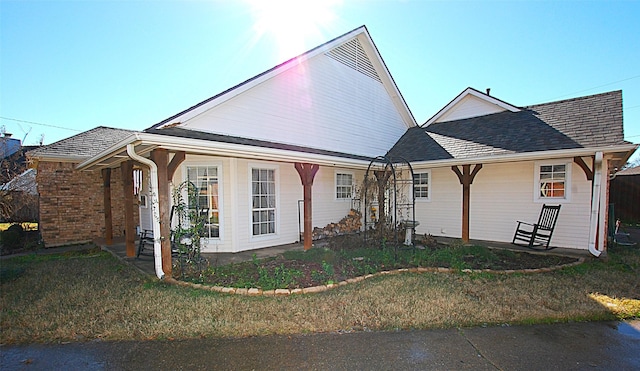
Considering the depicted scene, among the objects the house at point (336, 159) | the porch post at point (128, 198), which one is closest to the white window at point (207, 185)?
the house at point (336, 159)

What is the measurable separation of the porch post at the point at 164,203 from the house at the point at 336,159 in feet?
0.06

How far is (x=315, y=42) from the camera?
1038 centimetres

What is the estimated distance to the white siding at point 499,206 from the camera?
25.8 ft

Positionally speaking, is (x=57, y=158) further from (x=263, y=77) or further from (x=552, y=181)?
(x=552, y=181)

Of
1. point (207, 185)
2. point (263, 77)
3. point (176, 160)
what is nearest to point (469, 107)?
point (263, 77)

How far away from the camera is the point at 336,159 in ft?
26.3

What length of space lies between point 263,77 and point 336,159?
10.3ft

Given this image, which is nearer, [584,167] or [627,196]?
[584,167]

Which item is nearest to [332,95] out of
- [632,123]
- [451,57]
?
[451,57]

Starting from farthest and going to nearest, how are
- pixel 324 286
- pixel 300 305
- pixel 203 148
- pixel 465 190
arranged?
pixel 465 190 → pixel 203 148 → pixel 324 286 → pixel 300 305

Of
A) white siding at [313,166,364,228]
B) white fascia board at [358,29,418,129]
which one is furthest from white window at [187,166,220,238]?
white fascia board at [358,29,418,129]

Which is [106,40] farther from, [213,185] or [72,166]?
[213,185]

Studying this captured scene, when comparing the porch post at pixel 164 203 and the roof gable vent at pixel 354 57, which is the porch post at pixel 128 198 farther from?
the roof gable vent at pixel 354 57

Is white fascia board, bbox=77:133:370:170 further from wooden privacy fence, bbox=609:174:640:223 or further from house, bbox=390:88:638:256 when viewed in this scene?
wooden privacy fence, bbox=609:174:640:223
